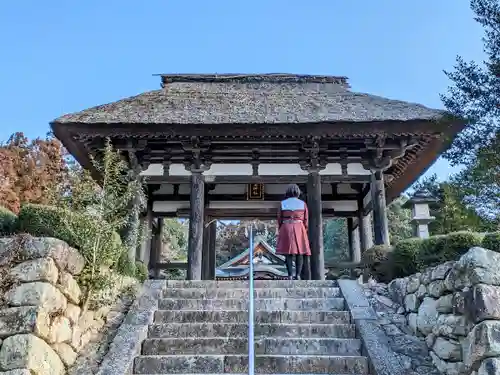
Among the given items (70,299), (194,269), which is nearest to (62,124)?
(194,269)

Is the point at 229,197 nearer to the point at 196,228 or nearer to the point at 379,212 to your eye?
the point at 196,228

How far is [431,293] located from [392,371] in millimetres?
955

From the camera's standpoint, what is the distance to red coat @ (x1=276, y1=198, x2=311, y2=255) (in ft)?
22.9

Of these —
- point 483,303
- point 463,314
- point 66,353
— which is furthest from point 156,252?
point 483,303

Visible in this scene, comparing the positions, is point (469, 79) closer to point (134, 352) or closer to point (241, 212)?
point (134, 352)

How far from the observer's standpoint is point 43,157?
12.6m

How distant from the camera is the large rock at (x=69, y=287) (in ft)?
15.4

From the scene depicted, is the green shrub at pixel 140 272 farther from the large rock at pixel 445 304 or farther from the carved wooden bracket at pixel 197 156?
the large rock at pixel 445 304

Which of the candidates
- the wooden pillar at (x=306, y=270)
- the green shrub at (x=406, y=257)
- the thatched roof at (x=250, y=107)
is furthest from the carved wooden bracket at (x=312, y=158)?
the green shrub at (x=406, y=257)

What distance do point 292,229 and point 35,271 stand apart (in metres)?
3.87

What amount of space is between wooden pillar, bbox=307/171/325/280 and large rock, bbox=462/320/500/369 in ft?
16.1

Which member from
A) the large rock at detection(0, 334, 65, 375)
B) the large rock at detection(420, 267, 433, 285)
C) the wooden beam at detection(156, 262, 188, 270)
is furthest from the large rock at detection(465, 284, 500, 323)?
the wooden beam at detection(156, 262, 188, 270)

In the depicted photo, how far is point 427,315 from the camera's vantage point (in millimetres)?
4586

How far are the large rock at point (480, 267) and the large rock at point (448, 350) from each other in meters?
0.64
